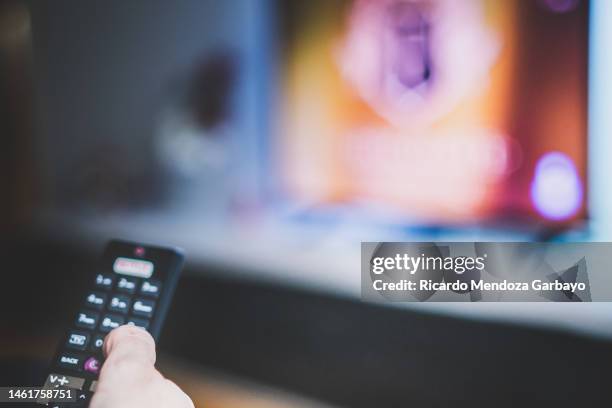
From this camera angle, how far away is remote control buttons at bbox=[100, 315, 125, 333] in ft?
2.00

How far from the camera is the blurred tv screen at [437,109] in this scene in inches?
35.0

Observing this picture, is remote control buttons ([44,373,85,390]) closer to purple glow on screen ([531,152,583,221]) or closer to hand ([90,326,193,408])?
hand ([90,326,193,408])

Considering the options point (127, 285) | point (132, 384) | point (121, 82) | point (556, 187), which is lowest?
point (132, 384)

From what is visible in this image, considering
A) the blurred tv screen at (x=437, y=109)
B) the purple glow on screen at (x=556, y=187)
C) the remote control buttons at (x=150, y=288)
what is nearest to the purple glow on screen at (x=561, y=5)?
the blurred tv screen at (x=437, y=109)

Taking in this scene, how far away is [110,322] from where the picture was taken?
614 mm

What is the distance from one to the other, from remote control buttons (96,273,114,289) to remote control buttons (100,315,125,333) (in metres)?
0.03

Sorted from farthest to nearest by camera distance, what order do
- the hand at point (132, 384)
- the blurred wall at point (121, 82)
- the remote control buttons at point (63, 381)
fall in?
1. the blurred wall at point (121, 82)
2. the remote control buttons at point (63, 381)
3. the hand at point (132, 384)

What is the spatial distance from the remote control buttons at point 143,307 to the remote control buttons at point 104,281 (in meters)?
0.04

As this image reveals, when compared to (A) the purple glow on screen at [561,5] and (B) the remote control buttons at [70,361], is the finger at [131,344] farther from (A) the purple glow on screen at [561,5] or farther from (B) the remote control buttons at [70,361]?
(A) the purple glow on screen at [561,5]

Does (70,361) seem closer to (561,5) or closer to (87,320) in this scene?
(87,320)

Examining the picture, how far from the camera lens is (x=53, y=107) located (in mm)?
1192

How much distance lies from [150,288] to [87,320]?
7 cm

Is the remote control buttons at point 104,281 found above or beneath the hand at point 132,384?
above

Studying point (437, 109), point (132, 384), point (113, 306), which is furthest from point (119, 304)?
point (437, 109)
